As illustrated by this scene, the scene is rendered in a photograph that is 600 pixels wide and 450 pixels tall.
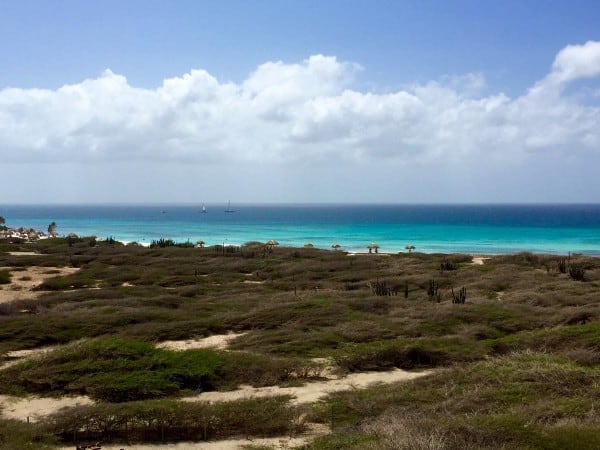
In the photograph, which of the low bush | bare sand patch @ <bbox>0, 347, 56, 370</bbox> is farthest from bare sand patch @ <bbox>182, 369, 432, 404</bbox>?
bare sand patch @ <bbox>0, 347, 56, 370</bbox>

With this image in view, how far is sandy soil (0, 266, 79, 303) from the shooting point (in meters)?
24.1

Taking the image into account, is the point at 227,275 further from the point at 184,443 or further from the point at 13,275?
the point at 184,443

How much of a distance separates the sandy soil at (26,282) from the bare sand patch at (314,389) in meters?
15.2

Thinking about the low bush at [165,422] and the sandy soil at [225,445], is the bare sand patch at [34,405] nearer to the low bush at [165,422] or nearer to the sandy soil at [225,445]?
the low bush at [165,422]

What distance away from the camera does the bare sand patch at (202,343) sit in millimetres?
15172

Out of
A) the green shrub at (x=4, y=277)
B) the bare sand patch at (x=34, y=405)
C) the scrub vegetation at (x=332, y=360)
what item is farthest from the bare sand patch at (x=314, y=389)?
the green shrub at (x=4, y=277)

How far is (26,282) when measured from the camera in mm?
28328

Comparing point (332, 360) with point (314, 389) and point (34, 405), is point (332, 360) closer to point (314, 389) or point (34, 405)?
point (314, 389)

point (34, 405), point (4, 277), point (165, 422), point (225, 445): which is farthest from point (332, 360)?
point (4, 277)

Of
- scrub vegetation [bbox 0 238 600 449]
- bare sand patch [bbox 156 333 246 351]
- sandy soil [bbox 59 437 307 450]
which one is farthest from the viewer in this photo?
bare sand patch [bbox 156 333 246 351]

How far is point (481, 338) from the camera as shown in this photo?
1527cm

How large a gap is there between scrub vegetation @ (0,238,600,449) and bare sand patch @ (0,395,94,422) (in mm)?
284

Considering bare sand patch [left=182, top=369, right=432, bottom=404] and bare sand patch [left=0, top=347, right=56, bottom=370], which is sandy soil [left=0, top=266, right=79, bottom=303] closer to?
bare sand patch [left=0, top=347, right=56, bottom=370]

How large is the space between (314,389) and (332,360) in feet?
5.97
